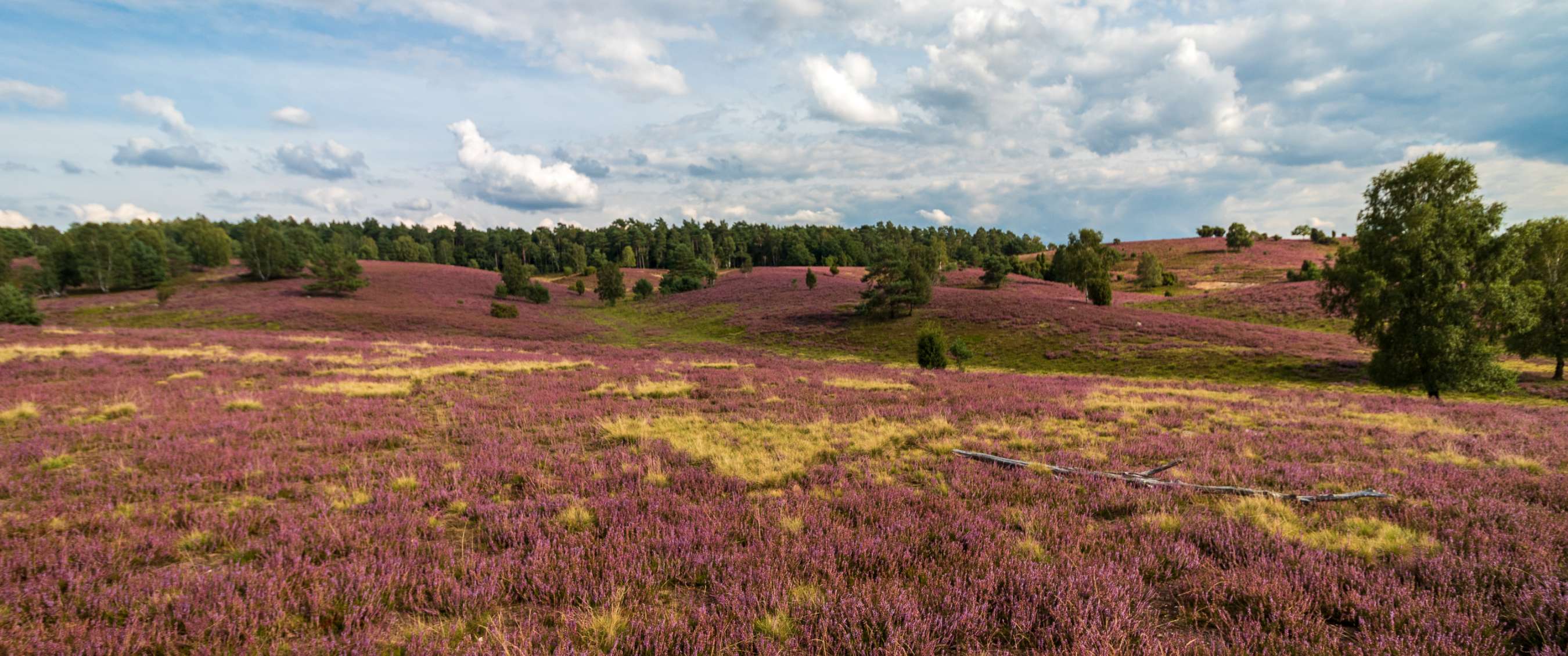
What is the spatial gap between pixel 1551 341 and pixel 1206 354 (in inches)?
592

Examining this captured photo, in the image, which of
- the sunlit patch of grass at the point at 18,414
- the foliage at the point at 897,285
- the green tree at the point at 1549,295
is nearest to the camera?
the sunlit patch of grass at the point at 18,414

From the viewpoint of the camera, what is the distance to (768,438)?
9.73 metres

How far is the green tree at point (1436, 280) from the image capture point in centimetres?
2130

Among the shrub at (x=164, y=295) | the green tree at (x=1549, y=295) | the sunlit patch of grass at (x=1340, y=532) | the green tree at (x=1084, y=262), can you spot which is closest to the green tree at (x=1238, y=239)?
the green tree at (x=1084, y=262)

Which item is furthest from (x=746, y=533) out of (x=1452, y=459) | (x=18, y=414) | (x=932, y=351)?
(x=932, y=351)

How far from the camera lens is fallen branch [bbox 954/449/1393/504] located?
635 centimetres

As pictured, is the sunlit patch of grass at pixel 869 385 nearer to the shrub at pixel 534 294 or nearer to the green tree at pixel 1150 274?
the shrub at pixel 534 294

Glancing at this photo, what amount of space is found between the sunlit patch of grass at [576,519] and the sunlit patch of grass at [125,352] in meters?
19.4

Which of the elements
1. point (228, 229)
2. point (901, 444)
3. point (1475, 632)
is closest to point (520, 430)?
point (901, 444)

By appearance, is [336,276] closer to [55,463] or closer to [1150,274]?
[55,463]

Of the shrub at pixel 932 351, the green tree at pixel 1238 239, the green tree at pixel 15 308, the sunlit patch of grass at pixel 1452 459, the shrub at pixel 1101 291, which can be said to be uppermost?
the green tree at pixel 1238 239

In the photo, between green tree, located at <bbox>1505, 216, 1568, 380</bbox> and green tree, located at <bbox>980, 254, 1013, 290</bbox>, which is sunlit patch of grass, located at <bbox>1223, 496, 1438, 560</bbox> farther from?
green tree, located at <bbox>980, 254, 1013, 290</bbox>

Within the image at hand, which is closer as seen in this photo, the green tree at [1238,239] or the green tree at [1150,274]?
the green tree at [1150,274]

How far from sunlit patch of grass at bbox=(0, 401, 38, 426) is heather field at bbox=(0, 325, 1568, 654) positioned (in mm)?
74
